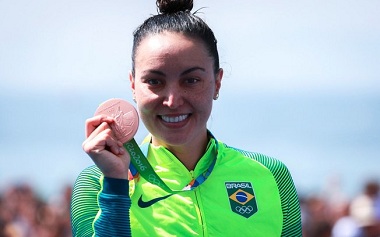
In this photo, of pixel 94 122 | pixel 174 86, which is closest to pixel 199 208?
pixel 174 86

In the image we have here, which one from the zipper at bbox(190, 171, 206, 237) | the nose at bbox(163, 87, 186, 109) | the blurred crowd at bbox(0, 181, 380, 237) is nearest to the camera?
the nose at bbox(163, 87, 186, 109)

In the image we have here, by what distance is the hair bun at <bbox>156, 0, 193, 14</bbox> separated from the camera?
165 inches

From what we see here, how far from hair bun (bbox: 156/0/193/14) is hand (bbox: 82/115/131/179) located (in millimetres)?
710

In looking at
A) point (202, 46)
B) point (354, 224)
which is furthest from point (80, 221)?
point (354, 224)

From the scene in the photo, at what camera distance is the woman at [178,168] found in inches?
145

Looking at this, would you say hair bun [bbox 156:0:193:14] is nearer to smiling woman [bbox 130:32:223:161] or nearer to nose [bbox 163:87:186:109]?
smiling woman [bbox 130:32:223:161]

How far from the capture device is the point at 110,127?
367 centimetres

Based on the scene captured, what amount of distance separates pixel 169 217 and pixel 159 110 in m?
0.40

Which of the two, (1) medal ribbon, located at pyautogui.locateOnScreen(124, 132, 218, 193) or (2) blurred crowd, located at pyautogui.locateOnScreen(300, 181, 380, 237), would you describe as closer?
(1) medal ribbon, located at pyautogui.locateOnScreen(124, 132, 218, 193)

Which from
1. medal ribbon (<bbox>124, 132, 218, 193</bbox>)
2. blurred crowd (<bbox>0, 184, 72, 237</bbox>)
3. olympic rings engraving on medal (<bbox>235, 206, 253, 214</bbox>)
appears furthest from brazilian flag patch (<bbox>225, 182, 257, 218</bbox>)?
blurred crowd (<bbox>0, 184, 72, 237</bbox>)

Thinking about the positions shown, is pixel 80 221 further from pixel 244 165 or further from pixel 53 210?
pixel 53 210

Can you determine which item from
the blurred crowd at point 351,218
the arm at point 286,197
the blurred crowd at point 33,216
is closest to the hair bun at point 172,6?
the arm at point 286,197

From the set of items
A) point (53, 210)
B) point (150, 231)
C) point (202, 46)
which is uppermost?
point (202, 46)

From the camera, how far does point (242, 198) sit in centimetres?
407
